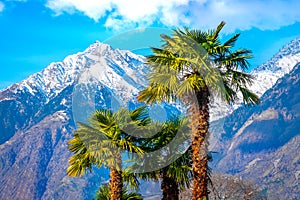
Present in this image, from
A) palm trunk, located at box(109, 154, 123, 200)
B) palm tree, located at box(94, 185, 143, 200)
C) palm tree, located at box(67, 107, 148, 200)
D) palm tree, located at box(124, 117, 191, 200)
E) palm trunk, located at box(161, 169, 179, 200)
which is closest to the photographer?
palm tree, located at box(67, 107, 148, 200)

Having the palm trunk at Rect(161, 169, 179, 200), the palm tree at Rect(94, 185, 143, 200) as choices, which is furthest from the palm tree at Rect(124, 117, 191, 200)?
the palm tree at Rect(94, 185, 143, 200)

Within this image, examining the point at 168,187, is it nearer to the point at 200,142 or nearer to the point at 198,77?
the point at 200,142

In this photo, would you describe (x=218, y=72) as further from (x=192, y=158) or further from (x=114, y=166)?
(x=114, y=166)

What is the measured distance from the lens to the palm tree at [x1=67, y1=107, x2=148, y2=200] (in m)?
19.1

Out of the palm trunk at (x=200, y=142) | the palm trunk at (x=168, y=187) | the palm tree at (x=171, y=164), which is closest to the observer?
the palm trunk at (x=200, y=142)

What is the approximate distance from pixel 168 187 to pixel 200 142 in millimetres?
3278

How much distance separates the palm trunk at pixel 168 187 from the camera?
66.6 ft

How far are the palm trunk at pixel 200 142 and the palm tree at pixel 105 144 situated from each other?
7.36 ft

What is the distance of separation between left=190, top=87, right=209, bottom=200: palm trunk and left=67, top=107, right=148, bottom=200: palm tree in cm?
224

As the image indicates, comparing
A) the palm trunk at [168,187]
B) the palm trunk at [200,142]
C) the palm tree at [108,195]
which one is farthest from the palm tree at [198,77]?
the palm tree at [108,195]

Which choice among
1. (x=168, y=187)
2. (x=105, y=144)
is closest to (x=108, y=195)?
(x=168, y=187)

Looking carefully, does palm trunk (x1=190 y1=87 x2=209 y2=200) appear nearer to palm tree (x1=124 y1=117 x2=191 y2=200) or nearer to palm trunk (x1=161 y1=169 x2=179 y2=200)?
palm tree (x1=124 y1=117 x2=191 y2=200)

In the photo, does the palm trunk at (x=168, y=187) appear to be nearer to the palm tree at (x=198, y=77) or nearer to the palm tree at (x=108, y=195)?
the palm tree at (x=108, y=195)

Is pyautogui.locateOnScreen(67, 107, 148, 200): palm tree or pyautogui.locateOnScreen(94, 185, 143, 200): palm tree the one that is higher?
pyautogui.locateOnScreen(67, 107, 148, 200): palm tree
